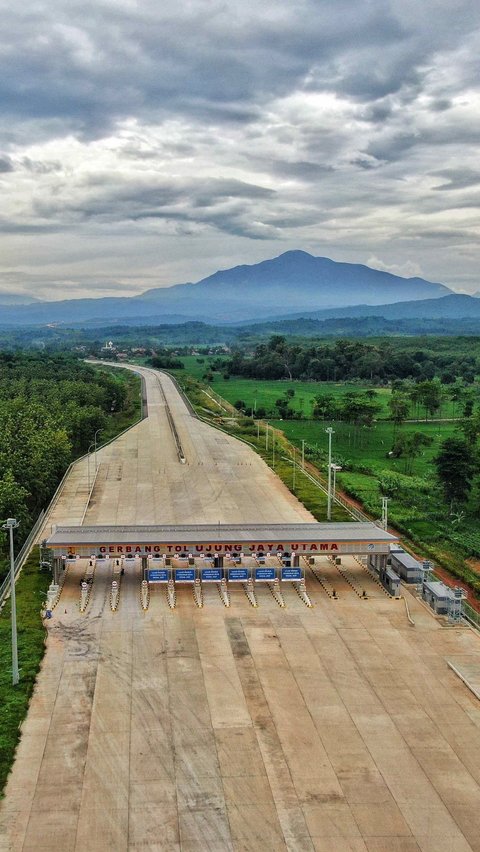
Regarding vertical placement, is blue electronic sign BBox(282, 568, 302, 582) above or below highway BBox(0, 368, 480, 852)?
above

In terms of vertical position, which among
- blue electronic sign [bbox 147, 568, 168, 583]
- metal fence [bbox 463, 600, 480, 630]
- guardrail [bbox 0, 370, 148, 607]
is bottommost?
metal fence [bbox 463, 600, 480, 630]

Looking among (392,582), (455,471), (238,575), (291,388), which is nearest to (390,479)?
(455,471)

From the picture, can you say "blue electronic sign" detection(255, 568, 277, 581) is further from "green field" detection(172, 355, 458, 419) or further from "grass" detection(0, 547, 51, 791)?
"green field" detection(172, 355, 458, 419)

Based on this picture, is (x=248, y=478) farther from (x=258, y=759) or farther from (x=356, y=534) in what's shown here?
(x=258, y=759)

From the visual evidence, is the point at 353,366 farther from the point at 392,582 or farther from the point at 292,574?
the point at 392,582

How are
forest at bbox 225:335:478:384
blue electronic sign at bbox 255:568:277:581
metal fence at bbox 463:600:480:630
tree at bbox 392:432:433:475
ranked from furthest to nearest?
1. forest at bbox 225:335:478:384
2. tree at bbox 392:432:433:475
3. blue electronic sign at bbox 255:568:277:581
4. metal fence at bbox 463:600:480:630

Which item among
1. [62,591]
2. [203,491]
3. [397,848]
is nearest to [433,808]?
[397,848]

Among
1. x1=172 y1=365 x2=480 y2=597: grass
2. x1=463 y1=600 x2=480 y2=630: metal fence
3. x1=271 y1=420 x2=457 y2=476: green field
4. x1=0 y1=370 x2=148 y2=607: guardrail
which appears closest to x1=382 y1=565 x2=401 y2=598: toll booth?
x1=463 y1=600 x2=480 y2=630: metal fence

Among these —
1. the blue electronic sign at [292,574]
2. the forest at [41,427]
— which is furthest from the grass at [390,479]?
the forest at [41,427]
